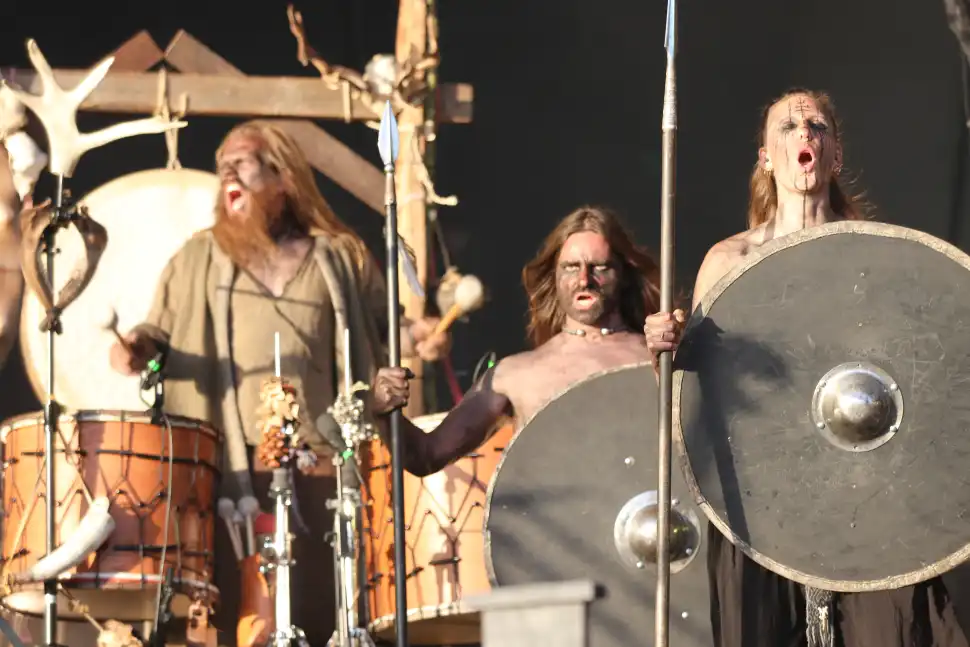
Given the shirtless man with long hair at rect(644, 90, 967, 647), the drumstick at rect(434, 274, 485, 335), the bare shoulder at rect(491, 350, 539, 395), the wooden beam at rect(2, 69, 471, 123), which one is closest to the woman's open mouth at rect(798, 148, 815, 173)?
the shirtless man with long hair at rect(644, 90, 967, 647)

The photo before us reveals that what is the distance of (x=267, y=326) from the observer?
8062mm

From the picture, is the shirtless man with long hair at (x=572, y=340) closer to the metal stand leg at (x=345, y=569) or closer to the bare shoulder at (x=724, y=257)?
the metal stand leg at (x=345, y=569)

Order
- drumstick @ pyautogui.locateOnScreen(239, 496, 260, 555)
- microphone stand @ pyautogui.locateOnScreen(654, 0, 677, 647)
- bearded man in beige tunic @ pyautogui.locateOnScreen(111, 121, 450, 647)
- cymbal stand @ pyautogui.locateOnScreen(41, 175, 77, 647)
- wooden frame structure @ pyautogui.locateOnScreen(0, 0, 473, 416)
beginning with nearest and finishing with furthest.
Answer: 1. microphone stand @ pyautogui.locateOnScreen(654, 0, 677, 647)
2. cymbal stand @ pyautogui.locateOnScreen(41, 175, 77, 647)
3. drumstick @ pyautogui.locateOnScreen(239, 496, 260, 555)
4. bearded man in beige tunic @ pyautogui.locateOnScreen(111, 121, 450, 647)
5. wooden frame structure @ pyautogui.locateOnScreen(0, 0, 473, 416)

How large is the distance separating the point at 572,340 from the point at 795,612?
4.70 ft

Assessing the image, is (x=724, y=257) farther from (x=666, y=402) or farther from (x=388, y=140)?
(x=388, y=140)

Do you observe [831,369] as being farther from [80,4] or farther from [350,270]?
[80,4]

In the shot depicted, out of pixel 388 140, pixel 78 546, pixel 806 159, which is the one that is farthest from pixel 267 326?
pixel 806 159

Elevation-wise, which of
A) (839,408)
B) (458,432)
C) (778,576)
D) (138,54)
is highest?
(138,54)

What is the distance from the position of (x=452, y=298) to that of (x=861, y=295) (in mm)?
3124

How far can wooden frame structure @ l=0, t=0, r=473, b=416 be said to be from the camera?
871cm

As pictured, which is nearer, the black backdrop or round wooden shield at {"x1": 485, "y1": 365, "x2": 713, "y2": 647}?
round wooden shield at {"x1": 485, "y1": 365, "x2": 713, "y2": 647}

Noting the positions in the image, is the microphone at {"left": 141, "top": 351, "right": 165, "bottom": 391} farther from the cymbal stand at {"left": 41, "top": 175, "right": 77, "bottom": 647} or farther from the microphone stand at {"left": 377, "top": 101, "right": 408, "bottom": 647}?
the microphone stand at {"left": 377, "top": 101, "right": 408, "bottom": 647}

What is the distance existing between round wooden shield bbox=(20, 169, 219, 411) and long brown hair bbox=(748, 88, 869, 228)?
3299 millimetres

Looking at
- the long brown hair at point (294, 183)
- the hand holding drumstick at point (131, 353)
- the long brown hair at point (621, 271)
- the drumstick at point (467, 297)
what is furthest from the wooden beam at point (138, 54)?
the long brown hair at point (621, 271)
